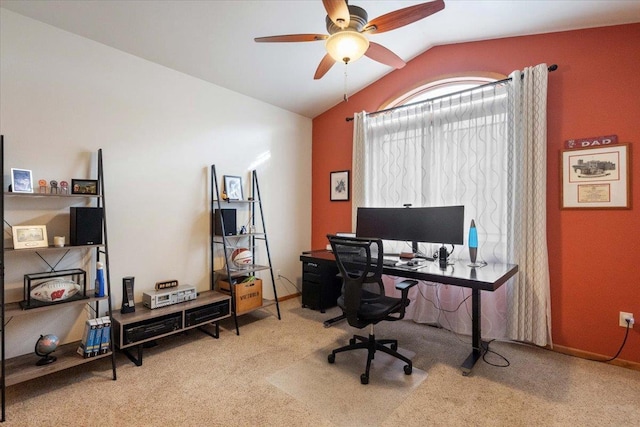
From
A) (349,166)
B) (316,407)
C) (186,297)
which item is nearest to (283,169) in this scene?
(349,166)

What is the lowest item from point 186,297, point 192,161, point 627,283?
point 186,297

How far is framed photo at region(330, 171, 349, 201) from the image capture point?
13.5 feet

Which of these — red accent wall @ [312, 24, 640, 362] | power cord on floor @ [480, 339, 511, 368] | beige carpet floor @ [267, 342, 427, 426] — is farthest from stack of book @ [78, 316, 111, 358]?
red accent wall @ [312, 24, 640, 362]

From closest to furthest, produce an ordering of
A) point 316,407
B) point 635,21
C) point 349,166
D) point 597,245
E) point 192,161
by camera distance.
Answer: point 316,407 < point 635,21 < point 597,245 < point 192,161 < point 349,166

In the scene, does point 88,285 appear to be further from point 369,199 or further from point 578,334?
point 578,334

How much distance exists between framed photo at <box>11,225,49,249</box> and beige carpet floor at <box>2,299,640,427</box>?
0.99 m

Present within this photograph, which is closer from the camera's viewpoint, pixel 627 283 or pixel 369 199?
pixel 627 283

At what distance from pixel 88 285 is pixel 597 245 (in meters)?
4.17

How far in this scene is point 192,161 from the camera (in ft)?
10.5

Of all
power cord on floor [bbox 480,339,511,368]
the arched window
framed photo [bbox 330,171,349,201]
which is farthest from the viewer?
framed photo [bbox 330,171,349,201]

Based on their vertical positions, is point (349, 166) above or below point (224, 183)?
above

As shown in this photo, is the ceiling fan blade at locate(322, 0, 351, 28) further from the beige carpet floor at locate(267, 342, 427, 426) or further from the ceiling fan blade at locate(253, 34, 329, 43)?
the beige carpet floor at locate(267, 342, 427, 426)

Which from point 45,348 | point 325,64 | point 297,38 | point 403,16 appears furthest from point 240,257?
point 403,16

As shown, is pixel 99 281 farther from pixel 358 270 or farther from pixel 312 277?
pixel 312 277
